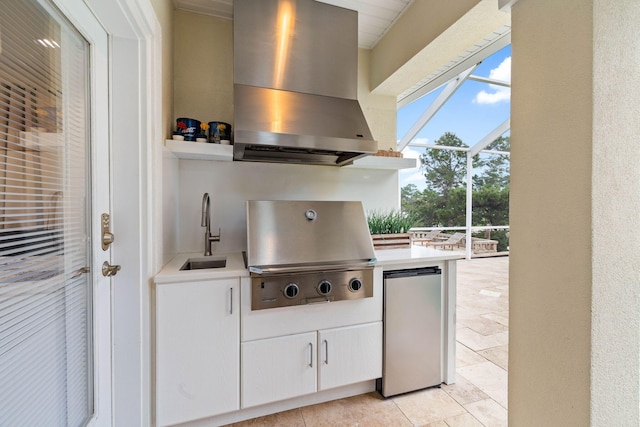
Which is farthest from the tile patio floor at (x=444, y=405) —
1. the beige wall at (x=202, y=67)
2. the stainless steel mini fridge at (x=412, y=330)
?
the beige wall at (x=202, y=67)

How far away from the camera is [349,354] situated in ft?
5.28

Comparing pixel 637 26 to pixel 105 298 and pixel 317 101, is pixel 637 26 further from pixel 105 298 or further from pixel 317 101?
pixel 105 298

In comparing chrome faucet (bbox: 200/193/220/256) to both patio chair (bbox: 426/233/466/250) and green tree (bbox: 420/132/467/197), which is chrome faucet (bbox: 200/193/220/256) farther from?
patio chair (bbox: 426/233/466/250)

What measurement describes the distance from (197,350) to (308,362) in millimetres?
613

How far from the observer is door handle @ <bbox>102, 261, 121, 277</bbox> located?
1.12 m

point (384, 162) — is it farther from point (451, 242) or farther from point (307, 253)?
point (451, 242)

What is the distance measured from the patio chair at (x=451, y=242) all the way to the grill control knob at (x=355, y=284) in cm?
498

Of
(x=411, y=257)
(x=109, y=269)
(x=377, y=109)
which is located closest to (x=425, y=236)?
(x=377, y=109)

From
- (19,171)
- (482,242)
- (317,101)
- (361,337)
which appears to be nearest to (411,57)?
(317,101)

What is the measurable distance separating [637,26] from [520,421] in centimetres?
170

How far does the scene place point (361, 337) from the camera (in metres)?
1.63

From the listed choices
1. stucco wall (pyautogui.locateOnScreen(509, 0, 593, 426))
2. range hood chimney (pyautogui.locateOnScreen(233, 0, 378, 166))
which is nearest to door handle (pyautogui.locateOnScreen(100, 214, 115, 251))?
range hood chimney (pyautogui.locateOnScreen(233, 0, 378, 166))

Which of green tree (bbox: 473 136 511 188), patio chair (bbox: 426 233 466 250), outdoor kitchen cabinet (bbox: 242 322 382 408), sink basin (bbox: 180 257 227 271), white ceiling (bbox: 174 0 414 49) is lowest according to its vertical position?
outdoor kitchen cabinet (bbox: 242 322 382 408)

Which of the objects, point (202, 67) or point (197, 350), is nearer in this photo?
point (197, 350)
